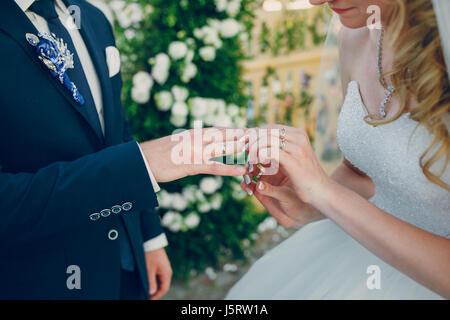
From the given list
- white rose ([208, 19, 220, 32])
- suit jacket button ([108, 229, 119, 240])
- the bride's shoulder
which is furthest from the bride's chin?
white rose ([208, 19, 220, 32])

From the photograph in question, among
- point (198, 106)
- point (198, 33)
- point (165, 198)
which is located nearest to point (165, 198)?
point (165, 198)

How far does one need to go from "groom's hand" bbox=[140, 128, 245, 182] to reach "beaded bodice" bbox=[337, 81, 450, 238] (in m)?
0.49

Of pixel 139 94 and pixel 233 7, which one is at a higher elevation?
pixel 233 7

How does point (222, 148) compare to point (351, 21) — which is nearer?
point (222, 148)

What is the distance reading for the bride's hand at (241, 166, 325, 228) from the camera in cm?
89

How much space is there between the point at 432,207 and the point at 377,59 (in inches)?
19.8

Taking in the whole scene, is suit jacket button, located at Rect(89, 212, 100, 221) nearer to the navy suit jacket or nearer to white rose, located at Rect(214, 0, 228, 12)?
the navy suit jacket

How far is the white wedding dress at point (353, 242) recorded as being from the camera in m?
0.91

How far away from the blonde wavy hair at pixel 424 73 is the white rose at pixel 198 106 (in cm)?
101

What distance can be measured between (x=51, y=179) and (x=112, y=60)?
48 centimetres

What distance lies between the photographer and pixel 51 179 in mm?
679

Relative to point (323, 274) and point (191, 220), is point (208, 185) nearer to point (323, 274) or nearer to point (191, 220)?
point (191, 220)

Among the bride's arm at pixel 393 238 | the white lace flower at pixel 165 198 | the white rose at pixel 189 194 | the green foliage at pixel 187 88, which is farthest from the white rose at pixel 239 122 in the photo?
the bride's arm at pixel 393 238

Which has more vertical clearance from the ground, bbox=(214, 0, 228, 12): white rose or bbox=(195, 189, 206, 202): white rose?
bbox=(214, 0, 228, 12): white rose
